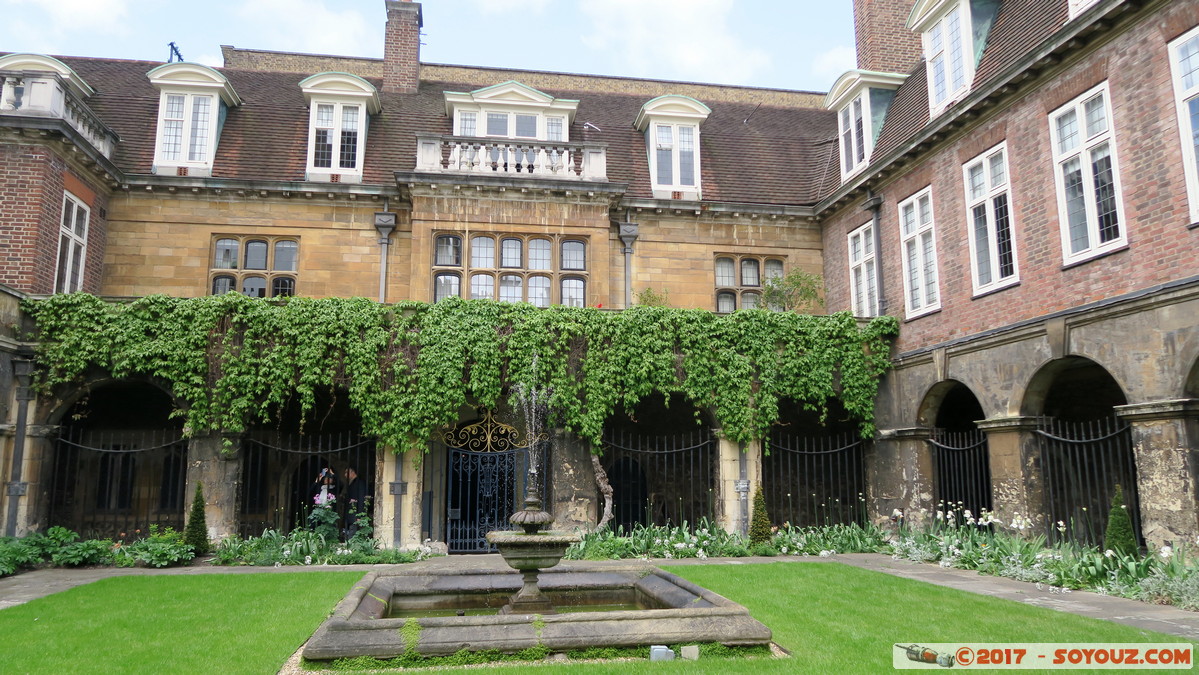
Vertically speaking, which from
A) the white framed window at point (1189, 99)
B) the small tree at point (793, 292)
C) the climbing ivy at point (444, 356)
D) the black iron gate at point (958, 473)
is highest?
the white framed window at point (1189, 99)

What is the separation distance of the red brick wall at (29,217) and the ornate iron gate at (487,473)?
25.5 ft

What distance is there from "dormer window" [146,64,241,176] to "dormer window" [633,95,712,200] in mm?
9764

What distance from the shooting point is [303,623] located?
7.83 meters

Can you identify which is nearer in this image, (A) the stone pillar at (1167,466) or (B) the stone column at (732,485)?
(A) the stone pillar at (1167,466)

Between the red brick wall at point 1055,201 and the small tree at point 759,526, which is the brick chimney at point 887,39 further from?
the small tree at point 759,526

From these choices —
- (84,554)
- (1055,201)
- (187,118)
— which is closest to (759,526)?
(1055,201)

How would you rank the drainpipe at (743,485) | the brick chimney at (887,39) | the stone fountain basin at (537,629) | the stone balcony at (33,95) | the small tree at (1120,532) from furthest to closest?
the brick chimney at (887,39) < the drainpipe at (743,485) < the stone balcony at (33,95) < the small tree at (1120,532) < the stone fountain basin at (537,629)

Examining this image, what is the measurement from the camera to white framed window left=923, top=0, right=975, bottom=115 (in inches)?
567

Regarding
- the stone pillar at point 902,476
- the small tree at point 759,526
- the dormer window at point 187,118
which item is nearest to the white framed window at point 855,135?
the stone pillar at point 902,476

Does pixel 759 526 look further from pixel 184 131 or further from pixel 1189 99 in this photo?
pixel 184 131

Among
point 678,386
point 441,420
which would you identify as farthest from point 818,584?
point 441,420

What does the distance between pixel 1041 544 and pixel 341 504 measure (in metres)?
13.3

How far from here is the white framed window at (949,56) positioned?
1440 cm

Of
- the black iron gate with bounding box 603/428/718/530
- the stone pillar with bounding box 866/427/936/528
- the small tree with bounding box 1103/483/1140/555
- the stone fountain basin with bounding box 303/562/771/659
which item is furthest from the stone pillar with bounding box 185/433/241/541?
the small tree with bounding box 1103/483/1140/555
